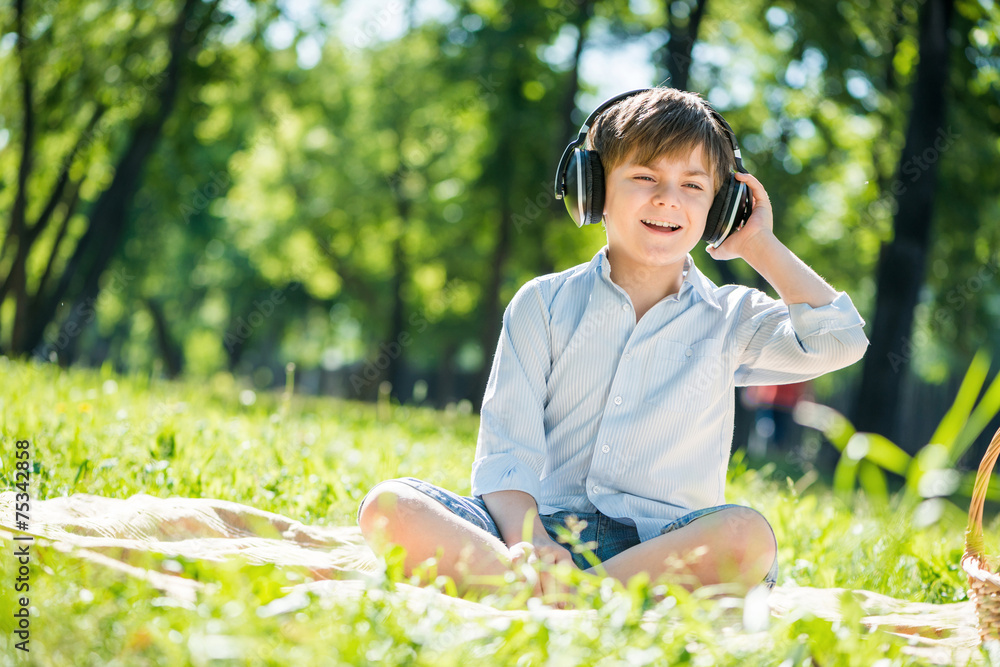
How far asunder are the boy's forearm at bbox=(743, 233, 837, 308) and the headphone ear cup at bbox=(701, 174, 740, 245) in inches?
5.3

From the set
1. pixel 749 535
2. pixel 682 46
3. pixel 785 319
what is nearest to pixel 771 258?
pixel 785 319

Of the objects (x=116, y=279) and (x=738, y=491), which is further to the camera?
(x=116, y=279)

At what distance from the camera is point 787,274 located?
2.57 metres

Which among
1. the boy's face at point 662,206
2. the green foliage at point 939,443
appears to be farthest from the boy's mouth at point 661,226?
the green foliage at point 939,443

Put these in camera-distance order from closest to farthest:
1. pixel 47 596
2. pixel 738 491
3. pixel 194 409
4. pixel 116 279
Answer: pixel 47 596 → pixel 738 491 → pixel 194 409 → pixel 116 279

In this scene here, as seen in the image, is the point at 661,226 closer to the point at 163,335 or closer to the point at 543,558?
the point at 543,558

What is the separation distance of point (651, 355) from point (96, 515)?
1784 millimetres

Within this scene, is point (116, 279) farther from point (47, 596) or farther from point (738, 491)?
point (47, 596)

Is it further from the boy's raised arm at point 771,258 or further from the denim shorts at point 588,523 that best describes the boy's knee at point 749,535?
the boy's raised arm at point 771,258

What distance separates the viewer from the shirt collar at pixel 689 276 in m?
2.68

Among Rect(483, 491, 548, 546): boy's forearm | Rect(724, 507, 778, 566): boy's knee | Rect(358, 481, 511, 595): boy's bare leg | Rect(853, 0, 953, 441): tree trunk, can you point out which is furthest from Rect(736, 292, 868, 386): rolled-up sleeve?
Rect(853, 0, 953, 441): tree trunk

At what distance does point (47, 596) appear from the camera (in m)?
1.56

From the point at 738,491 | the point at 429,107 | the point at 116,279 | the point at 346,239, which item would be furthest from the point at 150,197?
the point at 738,491

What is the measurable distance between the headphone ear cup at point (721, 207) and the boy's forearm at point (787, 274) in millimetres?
134
